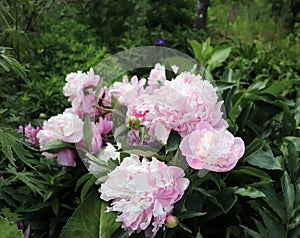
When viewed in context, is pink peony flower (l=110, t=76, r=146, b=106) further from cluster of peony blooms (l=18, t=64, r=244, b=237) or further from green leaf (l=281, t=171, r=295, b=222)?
green leaf (l=281, t=171, r=295, b=222)

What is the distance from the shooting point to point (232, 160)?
143 cm

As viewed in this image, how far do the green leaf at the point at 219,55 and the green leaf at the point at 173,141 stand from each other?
1.03 meters

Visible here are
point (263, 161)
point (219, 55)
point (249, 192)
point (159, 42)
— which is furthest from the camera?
point (159, 42)

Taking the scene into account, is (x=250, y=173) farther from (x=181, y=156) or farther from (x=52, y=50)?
(x=52, y=50)

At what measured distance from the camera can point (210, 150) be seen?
1403 mm

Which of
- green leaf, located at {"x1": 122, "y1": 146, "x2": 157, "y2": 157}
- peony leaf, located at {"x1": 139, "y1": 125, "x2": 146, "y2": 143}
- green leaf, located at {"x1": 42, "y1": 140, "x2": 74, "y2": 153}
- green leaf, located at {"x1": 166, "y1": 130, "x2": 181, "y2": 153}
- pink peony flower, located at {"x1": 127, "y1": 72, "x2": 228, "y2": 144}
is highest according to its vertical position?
pink peony flower, located at {"x1": 127, "y1": 72, "x2": 228, "y2": 144}

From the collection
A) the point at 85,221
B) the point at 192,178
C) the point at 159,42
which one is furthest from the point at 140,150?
the point at 159,42

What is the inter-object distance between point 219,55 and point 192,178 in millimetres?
1118

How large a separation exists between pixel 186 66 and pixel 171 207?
827 mm

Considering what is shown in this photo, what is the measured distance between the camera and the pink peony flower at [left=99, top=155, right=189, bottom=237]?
137 centimetres

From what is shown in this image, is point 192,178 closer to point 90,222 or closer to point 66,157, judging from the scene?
point 90,222

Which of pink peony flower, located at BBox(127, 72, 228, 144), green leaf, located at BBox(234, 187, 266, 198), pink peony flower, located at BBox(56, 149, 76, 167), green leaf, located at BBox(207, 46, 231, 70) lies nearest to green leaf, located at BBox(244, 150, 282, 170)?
green leaf, located at BBox(234, 187, 266, 198)

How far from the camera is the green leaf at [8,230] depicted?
55.6 inches

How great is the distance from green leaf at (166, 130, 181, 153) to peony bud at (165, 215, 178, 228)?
0.19 meters
